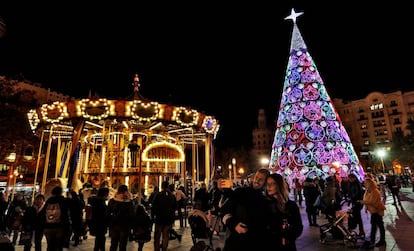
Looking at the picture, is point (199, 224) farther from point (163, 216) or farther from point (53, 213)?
point (53, 213)

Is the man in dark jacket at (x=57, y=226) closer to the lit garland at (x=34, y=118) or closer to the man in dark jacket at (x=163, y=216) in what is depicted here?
the man in dark jacket at (x=163, y=216)

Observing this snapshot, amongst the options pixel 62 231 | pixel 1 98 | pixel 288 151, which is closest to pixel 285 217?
pixel 62 231

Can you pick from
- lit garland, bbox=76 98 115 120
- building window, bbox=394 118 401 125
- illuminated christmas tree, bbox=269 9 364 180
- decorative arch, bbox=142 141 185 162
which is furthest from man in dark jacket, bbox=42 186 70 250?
building window, bbox=394 118 401 125

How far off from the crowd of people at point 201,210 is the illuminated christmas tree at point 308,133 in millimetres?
6359

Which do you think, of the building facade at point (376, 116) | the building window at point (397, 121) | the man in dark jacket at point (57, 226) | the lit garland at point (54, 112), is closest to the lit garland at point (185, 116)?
the lit garland at point (54, 112)

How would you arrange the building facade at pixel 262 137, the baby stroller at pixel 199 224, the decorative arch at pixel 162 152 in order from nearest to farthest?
the baby stroller at pixel 199 224
the decorative arch at pixel 162 152
the building facade at pixel 262 137

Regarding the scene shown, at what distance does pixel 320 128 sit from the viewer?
16.8 meters

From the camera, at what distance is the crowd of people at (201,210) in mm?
2541

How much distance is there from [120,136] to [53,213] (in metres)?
11.0

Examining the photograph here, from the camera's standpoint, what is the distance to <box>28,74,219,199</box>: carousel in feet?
35.0

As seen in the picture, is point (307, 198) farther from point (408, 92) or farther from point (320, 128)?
point (408, 92)

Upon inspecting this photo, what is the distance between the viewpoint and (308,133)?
16.9 metres

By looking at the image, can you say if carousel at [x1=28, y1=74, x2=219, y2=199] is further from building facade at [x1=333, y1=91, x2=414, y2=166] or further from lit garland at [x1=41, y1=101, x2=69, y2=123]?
building facade at [x1=333, y1=91, x2=414, y2=166]

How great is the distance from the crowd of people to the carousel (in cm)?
349
